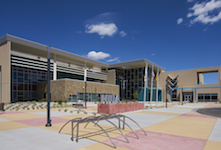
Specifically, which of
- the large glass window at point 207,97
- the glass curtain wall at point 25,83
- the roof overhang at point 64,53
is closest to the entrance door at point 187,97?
the large glass window at point 207,97

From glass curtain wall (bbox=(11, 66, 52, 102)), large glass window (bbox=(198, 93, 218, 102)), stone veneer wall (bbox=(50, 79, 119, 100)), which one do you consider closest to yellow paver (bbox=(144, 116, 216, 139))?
stone veneer wall (bbox=(50, 79, 119, 100))

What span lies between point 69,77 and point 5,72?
22.5 meters

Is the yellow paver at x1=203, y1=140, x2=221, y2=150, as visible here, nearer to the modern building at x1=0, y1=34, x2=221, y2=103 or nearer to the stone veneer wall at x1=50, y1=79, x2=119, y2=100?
the modern building at x1=0, y1=34, x2=221, y2=103

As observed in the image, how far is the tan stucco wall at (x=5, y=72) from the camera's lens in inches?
1453

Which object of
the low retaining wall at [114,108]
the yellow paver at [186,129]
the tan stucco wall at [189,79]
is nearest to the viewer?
the yellow paver at [186,129]

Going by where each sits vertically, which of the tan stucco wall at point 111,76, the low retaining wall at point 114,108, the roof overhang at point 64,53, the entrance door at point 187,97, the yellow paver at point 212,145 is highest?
the roof overhang at point 64,53

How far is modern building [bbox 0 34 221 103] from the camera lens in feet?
127

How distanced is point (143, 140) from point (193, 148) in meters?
1.92

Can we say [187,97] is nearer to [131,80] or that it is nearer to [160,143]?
[131,80]

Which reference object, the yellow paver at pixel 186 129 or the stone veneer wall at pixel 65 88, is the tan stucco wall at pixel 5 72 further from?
the yellow paver at pixel 186 129

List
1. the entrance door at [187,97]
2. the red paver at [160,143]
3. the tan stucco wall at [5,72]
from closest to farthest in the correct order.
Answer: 1. the red paver at [160,143]
2. the tan stucco wall at [5,72]
3. the entrance door at [187,97]

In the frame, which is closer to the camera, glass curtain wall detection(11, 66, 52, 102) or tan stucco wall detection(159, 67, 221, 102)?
glass curtain wall detection(11, 66, 52, 102)

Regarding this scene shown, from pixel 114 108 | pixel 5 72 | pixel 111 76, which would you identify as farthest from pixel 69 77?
pixel 114 108

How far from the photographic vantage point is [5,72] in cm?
3778
